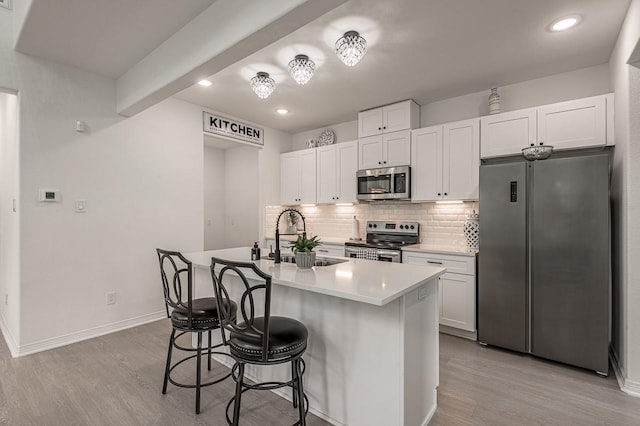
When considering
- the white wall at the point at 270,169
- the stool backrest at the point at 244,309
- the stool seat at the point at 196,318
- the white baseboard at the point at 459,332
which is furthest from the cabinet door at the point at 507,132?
the white wall at the point at 270,169

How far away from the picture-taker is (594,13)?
7.50ft

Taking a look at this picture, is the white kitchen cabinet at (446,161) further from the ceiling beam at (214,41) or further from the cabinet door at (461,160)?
the ceiling beam at (214,41)

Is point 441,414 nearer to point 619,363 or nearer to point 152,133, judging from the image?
point 619,363

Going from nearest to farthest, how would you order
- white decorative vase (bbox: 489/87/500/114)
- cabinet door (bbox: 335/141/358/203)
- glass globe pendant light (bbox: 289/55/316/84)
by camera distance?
glass globe pendant light (bbox: 289/55/316/84) → white decorative vase (bbox: 489/87/500/114) → cabinet door (bbox: 335/141/358/203)

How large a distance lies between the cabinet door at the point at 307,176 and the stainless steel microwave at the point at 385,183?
918mm

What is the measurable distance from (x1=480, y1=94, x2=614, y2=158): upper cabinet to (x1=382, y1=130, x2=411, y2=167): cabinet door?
34.5 inches

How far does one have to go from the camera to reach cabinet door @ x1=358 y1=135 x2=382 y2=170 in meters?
4.26

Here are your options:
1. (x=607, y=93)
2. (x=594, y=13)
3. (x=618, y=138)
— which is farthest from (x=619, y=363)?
(x=594, y=13)

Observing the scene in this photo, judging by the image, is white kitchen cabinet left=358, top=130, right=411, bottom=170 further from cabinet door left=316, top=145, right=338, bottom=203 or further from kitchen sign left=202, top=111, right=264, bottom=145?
kitchen sign left=202, top=111, right=264, bottom=145

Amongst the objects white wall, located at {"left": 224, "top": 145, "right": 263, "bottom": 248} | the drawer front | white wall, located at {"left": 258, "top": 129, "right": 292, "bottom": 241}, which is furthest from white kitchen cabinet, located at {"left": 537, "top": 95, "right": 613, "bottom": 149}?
white wall, located at {"left": 224, "top": 145, "right": 263, "bottom": 248}

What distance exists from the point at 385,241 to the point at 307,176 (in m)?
1.69

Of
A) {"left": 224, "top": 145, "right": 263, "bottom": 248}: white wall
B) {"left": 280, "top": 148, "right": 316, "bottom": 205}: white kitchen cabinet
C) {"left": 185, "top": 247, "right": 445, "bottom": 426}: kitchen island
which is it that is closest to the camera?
{"left": 185, "top": 247, "right": 445, "bottom": 426}: kitchen island

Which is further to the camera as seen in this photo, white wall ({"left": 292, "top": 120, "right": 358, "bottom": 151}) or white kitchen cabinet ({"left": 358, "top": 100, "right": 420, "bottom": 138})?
white wall ({"left": 292, "top": 120, "right": 358, "bottom": 151})

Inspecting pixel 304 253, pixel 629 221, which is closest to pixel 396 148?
pixel 629 221
